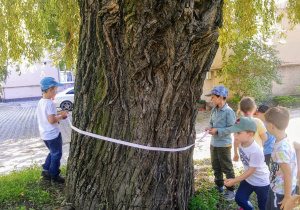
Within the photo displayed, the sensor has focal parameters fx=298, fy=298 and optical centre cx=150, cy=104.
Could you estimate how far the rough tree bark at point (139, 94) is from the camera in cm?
287

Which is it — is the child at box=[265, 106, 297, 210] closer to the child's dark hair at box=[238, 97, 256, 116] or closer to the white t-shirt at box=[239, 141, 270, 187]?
the white t-shirt at box=[239, 141, 270, 187]

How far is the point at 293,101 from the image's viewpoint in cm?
1614

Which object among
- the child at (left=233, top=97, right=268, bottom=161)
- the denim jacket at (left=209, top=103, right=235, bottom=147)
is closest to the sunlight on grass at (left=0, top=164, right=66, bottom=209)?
the denim jacket at (left=209, top=103, right=235, bottom=147)

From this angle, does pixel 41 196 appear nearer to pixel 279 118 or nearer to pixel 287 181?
pixel 287 181

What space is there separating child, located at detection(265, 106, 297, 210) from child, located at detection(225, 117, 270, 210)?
24 centimetres

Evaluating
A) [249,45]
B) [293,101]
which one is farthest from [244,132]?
[293,101]

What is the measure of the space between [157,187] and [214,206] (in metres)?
0.93

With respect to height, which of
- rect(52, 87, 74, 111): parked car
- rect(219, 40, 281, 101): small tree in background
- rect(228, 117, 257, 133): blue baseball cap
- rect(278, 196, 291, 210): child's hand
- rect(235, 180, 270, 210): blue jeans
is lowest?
rect(52, 87, 74, 111): parked car

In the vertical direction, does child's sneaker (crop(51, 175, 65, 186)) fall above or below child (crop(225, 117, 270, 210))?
below

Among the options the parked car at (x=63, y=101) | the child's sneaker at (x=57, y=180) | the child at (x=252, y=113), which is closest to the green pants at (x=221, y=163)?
the child at (x=252, y=113)

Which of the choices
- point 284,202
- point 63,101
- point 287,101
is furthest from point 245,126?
point 63,101

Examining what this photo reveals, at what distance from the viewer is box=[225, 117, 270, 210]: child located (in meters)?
3.35

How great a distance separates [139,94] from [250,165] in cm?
148

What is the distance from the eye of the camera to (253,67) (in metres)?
13.6
